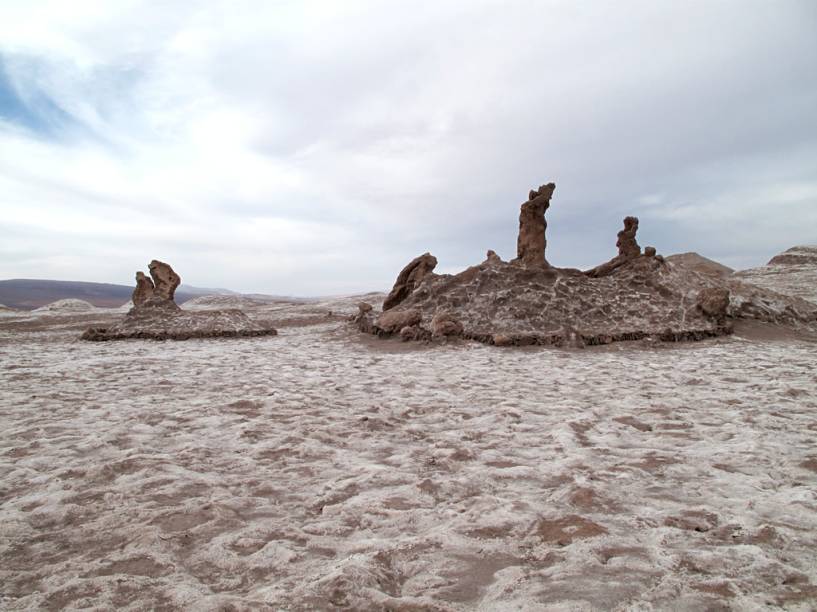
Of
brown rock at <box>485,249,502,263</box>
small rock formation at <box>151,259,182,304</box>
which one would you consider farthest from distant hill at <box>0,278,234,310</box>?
brown rock at <box>485,249,502,263</box>

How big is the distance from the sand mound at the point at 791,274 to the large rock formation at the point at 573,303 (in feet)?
29.9

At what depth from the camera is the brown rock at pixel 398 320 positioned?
1434cm

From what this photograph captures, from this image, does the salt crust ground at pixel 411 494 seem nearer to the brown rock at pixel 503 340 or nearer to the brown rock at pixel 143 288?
the brown rock at pixel 503 340

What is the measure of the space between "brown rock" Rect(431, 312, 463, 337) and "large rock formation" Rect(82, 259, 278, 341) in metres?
6.56

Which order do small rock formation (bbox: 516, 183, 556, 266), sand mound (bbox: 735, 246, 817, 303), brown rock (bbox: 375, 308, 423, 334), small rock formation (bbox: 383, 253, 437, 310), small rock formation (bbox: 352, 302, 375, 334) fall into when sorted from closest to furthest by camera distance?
brown rock (bbox: 375, 308, 423, 334) < small rock formation (bbox: 516, 183, 556, 266) < small rock formation (bbox: 352, 302, 375, 334) < small rock formation (bbox: 383, 253, 437, 310) < sand mound (bbox: 735, 246, 817, 303)

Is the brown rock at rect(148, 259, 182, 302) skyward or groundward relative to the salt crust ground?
skyward

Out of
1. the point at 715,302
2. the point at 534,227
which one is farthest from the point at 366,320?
the point at 715,302

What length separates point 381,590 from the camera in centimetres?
250

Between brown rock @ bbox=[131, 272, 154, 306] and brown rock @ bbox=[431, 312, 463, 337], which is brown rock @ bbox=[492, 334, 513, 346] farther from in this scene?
brown rock @ bbox=[131, 272, 154, 306]

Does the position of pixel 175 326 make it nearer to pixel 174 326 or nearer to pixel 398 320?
pixel 174 326

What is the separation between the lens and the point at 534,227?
15.3 meters

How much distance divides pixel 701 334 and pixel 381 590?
13003mm

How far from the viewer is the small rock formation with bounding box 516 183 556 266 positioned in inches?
584

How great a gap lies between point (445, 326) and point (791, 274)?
84.0 feet
